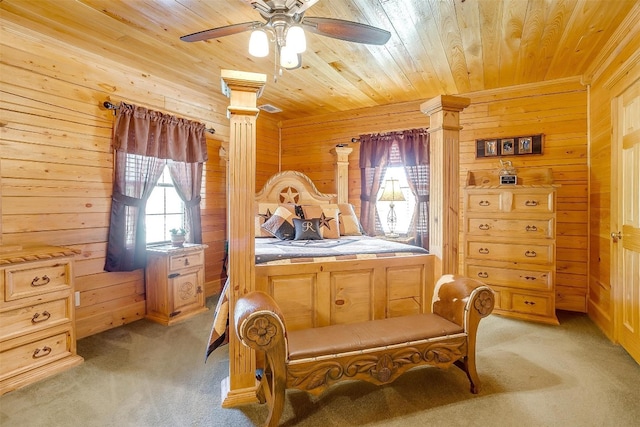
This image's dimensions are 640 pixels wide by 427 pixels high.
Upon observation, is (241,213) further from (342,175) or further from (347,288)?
(342,175)

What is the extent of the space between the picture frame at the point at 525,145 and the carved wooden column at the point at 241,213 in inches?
123

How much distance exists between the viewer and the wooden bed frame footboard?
6.88 ft

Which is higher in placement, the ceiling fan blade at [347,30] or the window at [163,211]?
the ceiling fan blade at [347,30]

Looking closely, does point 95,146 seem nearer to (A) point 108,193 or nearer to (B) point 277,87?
(A) point 108,193

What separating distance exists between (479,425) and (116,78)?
154 inches

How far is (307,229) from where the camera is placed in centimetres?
325

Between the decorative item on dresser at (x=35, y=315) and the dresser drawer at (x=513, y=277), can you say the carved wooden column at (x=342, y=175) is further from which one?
the decorative item on dresser at (x=35, y=315)

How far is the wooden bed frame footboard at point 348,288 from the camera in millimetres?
2096

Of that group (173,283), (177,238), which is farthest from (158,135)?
(173,283)

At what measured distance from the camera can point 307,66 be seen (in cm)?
316

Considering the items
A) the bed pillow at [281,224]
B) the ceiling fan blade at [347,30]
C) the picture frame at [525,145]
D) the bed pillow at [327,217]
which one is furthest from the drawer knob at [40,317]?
the picture frame at [525,145]

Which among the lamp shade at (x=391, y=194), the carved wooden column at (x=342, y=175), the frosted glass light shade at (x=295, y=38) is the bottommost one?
the lamp shade at (x=391, y=194)

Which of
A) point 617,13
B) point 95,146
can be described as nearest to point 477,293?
point 617,13

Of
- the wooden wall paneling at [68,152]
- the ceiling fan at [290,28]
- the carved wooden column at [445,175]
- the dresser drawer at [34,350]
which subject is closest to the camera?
the ceiling fan at [290,28]
